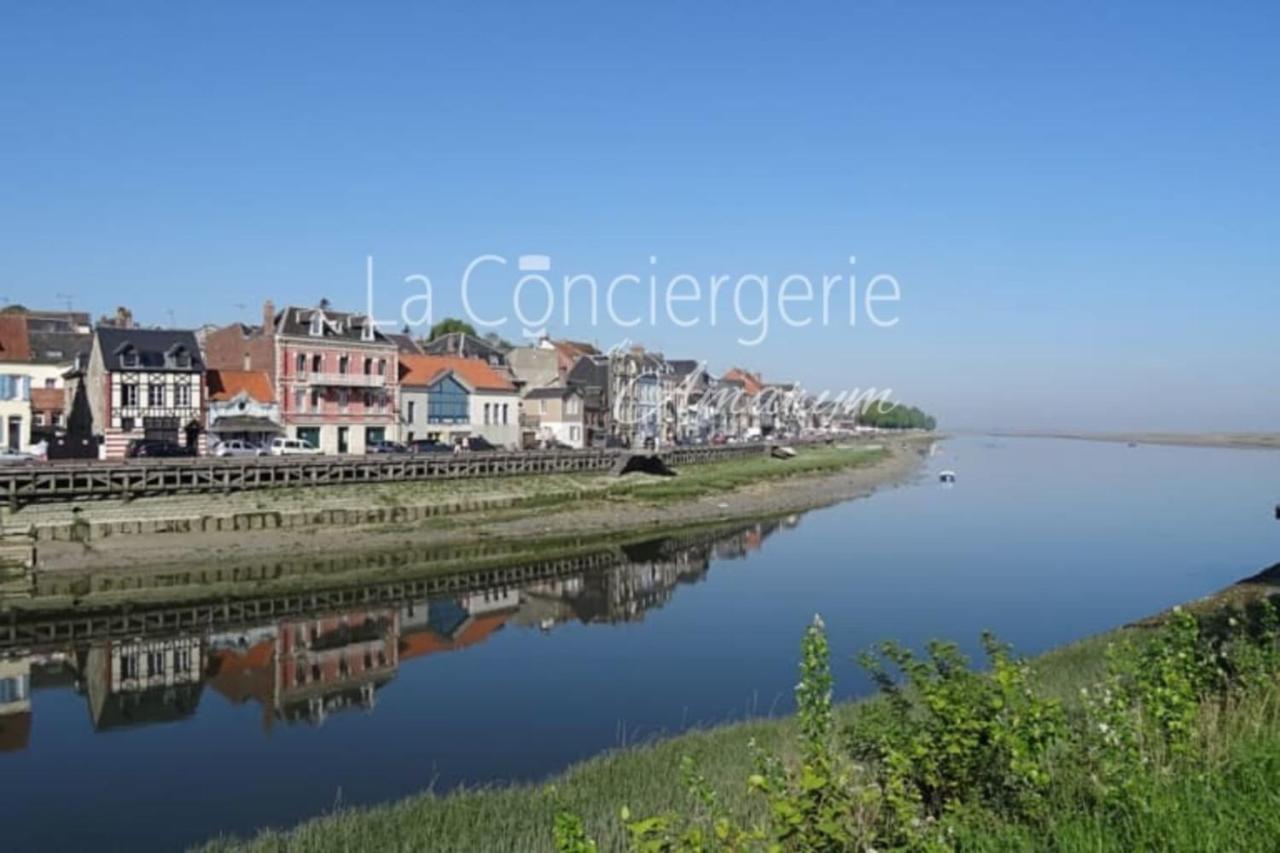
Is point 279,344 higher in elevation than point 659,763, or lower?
higher

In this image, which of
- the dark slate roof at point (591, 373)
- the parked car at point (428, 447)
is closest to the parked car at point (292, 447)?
the parked car at point (428, 447)

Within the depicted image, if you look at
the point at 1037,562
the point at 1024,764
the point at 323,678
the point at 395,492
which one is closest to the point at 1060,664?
→ the point at 1024,764

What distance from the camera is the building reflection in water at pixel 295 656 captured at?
24.1 meters

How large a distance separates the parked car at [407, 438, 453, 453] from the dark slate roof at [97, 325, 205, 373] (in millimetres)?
14410

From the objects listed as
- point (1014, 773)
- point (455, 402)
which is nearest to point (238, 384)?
point (455, 402)

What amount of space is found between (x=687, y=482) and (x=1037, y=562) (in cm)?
3160

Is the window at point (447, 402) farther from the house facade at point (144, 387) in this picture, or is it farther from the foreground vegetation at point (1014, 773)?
the foreground vegetation at point (1014, 773)

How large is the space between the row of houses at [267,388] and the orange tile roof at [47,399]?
84 mm

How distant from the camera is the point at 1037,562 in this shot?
46.6 metres

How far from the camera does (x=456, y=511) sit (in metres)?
54.8

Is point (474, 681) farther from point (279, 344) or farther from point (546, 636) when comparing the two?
point (279, 344)

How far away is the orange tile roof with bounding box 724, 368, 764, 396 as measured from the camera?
16605cm

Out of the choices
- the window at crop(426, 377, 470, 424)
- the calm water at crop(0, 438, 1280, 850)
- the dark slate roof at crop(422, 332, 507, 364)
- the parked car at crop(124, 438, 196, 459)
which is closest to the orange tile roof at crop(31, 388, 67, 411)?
the parked car at crop(124, 438, 196, 459)

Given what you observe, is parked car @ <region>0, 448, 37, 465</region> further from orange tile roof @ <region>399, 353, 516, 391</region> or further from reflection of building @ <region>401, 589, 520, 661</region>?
orange tile roof @ <region>399, 353, 516, 391</region>
